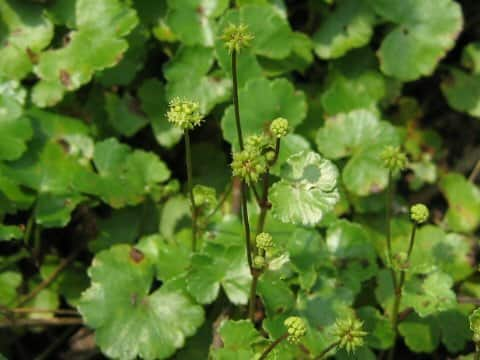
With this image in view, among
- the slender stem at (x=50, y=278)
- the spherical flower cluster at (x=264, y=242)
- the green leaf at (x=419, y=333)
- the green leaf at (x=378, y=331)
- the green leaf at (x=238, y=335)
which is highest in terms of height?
the spherical flower cluster at (x=264, y=242)

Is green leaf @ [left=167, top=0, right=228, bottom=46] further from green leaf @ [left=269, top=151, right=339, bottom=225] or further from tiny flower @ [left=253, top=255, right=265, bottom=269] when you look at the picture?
tiny flower @ [left=253, top=255, right=265, bottom=269]

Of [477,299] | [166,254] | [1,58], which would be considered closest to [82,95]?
[1,58]

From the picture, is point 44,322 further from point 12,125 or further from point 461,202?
→ point 461,202

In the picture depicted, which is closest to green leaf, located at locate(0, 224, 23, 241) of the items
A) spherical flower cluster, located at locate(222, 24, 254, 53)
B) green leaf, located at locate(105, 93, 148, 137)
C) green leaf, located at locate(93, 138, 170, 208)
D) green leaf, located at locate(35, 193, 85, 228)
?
green leaf, located at locate(35, 193, 85, 228)

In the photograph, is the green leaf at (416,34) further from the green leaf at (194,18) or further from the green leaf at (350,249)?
the green leaf at (350,249)

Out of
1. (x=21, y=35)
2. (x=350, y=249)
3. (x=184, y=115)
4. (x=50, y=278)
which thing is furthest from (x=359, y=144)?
(x=21, y=35)

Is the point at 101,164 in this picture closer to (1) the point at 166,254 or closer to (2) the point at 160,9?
(1) the point at 166,254

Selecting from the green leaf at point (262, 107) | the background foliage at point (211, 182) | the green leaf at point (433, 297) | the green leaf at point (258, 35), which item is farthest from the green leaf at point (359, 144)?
the green leaf at point (433, 297)

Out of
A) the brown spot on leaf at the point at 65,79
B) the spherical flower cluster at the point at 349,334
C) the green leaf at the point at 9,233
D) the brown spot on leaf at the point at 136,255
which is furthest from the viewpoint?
the brown spot on leaf at the point at 65,79
